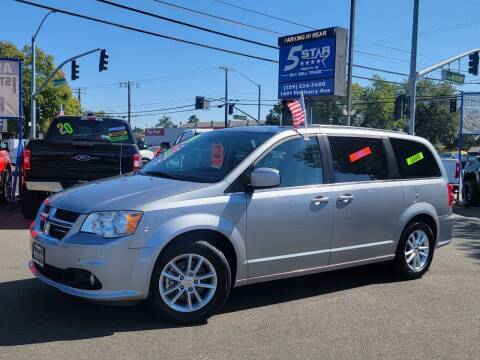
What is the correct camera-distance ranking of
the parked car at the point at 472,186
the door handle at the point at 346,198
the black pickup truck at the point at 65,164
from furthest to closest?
the parked car at the point at 472,186 < the black pickup truck at the point at 65,164 < the door handle at the point at 346,198

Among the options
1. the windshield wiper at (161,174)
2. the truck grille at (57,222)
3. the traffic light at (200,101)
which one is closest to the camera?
the truck grille at (57,222)

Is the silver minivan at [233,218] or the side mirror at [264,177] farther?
the side mirror at [264,177]

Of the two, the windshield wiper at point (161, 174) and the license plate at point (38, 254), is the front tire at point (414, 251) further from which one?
the license plate at point (38, 254)

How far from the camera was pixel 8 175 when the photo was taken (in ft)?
40.2

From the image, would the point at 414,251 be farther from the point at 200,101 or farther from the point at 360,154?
the point at 200,101

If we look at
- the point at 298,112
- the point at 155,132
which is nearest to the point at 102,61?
the point at 298,112

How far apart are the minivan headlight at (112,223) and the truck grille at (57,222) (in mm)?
155

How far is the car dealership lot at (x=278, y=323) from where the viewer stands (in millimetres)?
4133

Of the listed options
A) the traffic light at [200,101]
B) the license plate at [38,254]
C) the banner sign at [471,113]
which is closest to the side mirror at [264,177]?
the license plate at [38,254]

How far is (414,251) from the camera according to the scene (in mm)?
6430

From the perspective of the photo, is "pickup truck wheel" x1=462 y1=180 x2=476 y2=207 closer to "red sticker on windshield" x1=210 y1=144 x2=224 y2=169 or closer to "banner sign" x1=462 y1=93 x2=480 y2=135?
"banner sign" x1=462 y1=93 x2=480 y2=135

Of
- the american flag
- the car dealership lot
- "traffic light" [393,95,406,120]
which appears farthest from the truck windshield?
"traffic light" [393,95,406,120]

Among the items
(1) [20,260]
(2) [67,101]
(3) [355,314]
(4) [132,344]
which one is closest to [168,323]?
(4) [132,344]

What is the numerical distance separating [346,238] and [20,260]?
399 cm
